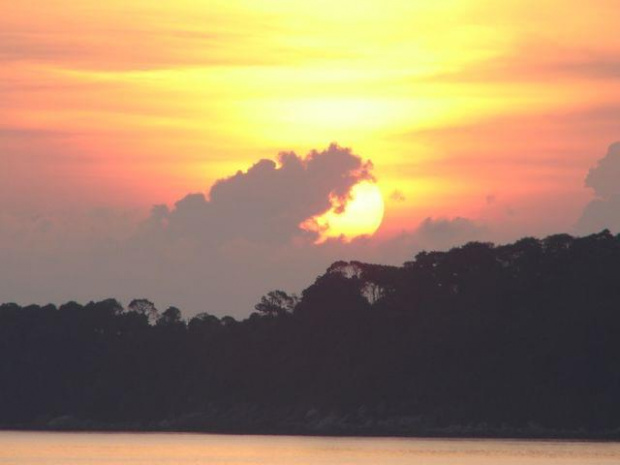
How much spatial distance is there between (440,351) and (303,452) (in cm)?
3260

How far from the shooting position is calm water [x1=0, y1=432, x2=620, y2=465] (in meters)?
110

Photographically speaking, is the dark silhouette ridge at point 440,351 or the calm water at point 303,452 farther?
the dark silhouette ridge at point 440,351

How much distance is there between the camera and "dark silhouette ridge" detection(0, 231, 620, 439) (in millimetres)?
143625

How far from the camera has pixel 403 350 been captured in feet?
518

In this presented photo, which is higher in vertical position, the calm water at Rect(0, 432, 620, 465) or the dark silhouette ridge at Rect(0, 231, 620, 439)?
the dark silhouette ridge at Rect(0, 231, 620, 439)

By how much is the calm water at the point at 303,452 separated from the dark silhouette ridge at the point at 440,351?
942cm

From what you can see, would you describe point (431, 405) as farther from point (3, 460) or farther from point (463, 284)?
point (3, 460)

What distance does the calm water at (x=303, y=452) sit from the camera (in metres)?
110

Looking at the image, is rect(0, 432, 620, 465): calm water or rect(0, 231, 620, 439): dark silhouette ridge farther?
rect(0, 231, 620, 439): dark silhouette ridge

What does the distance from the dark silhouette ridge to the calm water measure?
30.9ft

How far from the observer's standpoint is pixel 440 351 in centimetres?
15212

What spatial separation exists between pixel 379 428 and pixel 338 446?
2601 cm

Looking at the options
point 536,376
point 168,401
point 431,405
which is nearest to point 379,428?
point 431,405

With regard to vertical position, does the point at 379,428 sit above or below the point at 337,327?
below
